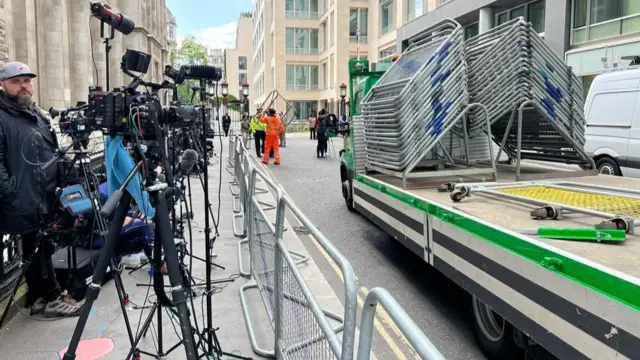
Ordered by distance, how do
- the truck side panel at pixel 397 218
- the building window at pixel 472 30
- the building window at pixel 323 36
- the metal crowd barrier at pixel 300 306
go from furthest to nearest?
the building window at pixel 323 36
the building window at pixel 472 30
the truck side panel at pixel 397 218
the metal crowd barrier at pixel 300 306

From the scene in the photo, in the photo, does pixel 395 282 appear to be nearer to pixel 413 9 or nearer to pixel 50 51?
pixel 50 51

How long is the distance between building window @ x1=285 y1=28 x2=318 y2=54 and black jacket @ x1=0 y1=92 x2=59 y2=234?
177 ft

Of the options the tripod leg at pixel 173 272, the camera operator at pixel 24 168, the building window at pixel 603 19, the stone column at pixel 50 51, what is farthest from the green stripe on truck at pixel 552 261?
the stone column at pixel 50 51

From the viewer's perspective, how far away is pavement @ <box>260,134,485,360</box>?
417 centimetres

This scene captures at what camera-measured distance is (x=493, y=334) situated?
3883 millimetres

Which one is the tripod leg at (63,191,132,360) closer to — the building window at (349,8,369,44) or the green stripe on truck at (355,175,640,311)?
the green stripe on truck at (355,175,640,311)

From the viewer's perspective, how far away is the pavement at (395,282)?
4168mm

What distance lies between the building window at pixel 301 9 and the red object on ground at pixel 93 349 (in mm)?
55889

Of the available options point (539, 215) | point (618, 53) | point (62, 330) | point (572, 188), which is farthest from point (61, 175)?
point (618, 53)

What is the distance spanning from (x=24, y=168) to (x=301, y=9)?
56.1 meters

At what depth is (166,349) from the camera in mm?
3750

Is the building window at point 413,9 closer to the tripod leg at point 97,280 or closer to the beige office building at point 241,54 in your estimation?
the tripod leg at point 97,280

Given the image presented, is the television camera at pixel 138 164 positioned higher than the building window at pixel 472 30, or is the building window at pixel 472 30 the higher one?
the building window at pixel 472 30

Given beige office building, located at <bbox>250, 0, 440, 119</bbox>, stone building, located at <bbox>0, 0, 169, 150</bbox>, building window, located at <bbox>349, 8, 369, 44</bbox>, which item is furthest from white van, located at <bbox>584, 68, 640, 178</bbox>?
building window, located at <bbox>349, 8, 369, 44</bbox>
